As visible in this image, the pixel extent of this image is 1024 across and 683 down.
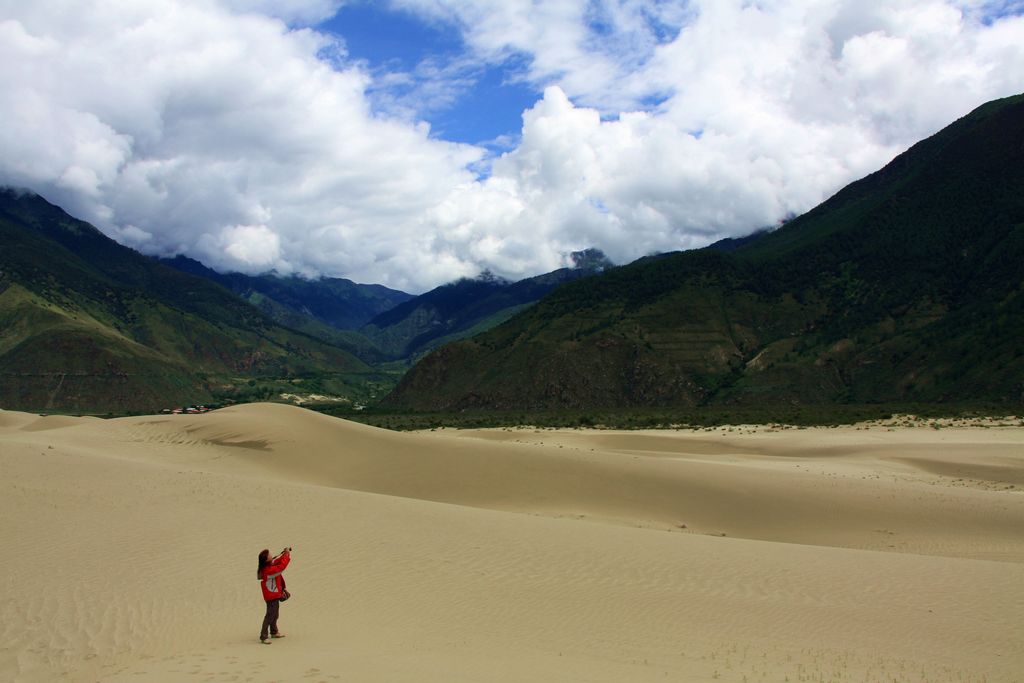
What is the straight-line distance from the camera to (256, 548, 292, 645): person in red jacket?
31.2 ft

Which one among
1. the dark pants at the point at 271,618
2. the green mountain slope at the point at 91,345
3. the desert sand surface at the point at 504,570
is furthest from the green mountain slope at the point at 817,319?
the dark pants at the point at 271,618

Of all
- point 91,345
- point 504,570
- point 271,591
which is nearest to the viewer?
point 271,591

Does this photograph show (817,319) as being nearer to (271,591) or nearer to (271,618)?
(271,591)

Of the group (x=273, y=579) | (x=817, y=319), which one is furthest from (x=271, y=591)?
(x=817, y=319)

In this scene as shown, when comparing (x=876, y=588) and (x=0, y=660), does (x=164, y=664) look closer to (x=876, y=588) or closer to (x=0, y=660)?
(x=0, y=660)

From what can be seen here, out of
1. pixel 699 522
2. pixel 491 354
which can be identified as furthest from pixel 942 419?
pixel 491 354

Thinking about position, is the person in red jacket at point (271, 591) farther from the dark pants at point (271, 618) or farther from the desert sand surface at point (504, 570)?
the desert sand surface at point (504, 570)

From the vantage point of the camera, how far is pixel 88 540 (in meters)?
13.8

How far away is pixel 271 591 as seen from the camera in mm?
9742

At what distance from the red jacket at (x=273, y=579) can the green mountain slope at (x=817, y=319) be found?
61821 millimetres

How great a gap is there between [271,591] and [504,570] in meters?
4.89

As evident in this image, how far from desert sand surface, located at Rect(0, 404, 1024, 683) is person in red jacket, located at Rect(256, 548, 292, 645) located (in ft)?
0.81

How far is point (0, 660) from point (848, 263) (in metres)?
99.3

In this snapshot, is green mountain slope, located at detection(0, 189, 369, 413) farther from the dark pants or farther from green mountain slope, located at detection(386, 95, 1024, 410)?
the dark pants
